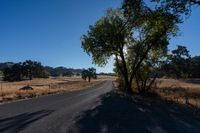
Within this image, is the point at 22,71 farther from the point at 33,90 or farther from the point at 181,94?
the point at 181,94

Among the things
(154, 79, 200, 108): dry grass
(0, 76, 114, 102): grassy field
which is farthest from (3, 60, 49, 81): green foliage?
(154, 79, 200, 108): dry grass

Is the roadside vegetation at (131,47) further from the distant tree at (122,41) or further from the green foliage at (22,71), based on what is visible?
the green foliage at (22,71)

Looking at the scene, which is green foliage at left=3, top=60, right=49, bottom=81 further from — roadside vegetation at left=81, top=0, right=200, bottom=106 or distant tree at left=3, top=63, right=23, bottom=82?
roadside vegetation at left=81, top=0, right=200, bottom=106

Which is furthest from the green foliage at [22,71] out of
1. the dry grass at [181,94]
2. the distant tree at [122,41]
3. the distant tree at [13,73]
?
the distant tree at [122,41]

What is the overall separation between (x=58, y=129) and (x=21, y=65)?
15875 centimetres

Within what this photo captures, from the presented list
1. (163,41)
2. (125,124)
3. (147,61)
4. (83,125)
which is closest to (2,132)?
(83,125)

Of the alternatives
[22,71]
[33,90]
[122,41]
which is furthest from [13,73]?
[122,41]

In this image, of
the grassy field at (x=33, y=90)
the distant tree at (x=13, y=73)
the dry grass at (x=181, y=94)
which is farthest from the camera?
the distant tree at (x=13, y=73)

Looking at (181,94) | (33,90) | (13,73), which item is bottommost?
(181,94)

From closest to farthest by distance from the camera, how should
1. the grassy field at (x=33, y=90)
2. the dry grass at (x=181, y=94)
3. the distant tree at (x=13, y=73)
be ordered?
the dry grass at (x=181, y=94) → the grassy field at (x=33, y=90) → the distant tree at (x=13, y=73)

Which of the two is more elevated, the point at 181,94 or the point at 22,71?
the point at 22,71

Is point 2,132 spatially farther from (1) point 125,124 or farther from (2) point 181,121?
(2) point 181,121

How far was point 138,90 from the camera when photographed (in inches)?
1943

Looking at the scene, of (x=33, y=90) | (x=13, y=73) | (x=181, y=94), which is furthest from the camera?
(x=13, y=73)
